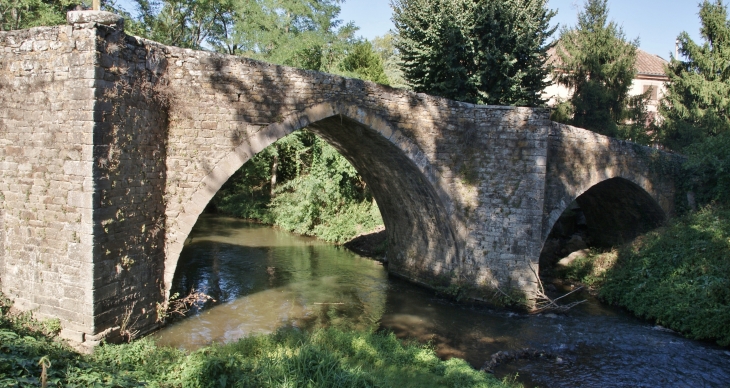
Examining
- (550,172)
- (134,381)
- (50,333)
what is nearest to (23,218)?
(50,333)

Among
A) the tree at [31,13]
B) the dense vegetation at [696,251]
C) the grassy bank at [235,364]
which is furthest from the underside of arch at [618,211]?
the tree at [31,13]

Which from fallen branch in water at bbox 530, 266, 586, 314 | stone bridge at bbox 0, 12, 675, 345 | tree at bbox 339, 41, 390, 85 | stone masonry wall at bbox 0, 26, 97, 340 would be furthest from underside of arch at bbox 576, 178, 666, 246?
stone masonry wall at bbox 0, 26, 97, 340

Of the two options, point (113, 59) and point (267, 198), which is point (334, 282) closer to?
point (113, 59)

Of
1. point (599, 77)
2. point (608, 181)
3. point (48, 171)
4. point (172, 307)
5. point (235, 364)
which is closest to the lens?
point (235, 364)

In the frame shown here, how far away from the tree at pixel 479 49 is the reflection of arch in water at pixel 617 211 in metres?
3.48

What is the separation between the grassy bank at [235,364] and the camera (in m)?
4.21

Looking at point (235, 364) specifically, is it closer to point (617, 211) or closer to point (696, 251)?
point (696, 251)

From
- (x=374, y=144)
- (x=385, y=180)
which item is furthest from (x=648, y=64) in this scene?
(x=374, y=144)

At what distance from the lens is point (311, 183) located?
18.5m

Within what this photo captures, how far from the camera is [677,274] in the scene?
10828 mm

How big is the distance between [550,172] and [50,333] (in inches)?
394

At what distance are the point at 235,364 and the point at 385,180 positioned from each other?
7927mm

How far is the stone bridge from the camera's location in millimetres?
6414

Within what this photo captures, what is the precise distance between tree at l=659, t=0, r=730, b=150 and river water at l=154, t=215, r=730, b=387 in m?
11.2
